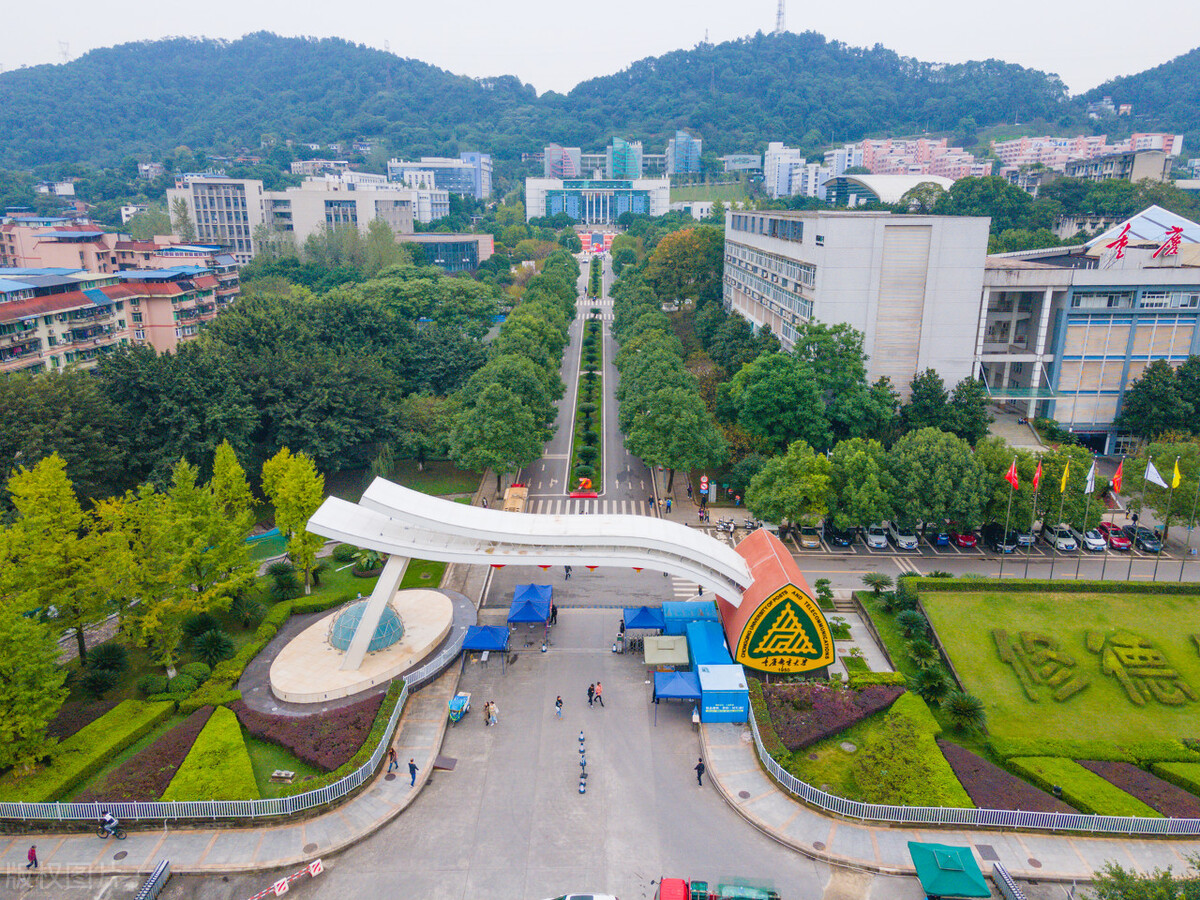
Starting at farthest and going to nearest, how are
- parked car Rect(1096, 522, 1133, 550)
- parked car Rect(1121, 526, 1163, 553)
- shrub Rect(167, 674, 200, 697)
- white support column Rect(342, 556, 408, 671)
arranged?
parked car Rect(1096, 522, 1133, 550), parked car Rect(1121, 526, 1163, 553), white support column Rect(342, 556, 408, 671), shrub Rect(167, 674, 200, 697)

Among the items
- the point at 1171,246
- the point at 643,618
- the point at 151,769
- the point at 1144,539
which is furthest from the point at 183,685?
the point at 1171,246

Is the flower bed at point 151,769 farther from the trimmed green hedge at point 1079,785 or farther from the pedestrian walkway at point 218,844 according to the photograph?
the trimmed green hedge at point 1079,785

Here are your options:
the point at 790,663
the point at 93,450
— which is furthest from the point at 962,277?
the point at 93,450

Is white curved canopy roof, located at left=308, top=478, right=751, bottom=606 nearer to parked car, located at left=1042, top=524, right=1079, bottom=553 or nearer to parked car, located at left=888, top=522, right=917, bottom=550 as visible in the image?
parked car, located at left=888, top=522, right=917, bottom=550

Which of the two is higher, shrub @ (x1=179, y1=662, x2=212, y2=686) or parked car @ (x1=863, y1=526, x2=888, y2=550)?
shrub @ (x1=179, y1=662, x2=212, y2=686)

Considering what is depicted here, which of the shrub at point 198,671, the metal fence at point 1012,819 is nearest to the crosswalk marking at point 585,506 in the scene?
the shrub at point 198,671

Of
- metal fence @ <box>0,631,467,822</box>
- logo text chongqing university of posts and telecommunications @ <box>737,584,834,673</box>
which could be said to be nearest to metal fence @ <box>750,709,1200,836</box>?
logo text chongqing university of posts and telecommunications @ <box>737,584,834,673</box>

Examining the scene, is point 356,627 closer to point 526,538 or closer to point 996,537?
point 526,538
